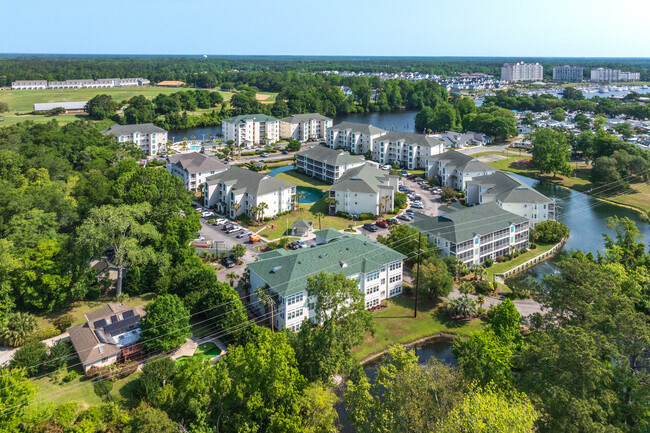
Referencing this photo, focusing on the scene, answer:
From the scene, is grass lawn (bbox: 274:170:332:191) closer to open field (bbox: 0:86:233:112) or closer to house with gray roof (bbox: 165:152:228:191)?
house with gray roof (bbox: 165:152:228:191)

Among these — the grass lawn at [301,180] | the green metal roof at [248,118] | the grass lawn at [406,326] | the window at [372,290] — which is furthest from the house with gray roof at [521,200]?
the green metal roof at [248,118]

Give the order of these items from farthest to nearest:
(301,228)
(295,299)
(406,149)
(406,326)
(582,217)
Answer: (406,149)
(582,217)
(301,228)
(406,326)
(295,299)

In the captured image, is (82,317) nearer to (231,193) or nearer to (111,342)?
(111,342)

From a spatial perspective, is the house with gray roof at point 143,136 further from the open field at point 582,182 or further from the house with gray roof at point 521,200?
the house with gray roof at point 521,200

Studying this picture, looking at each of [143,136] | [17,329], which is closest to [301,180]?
[143,136]

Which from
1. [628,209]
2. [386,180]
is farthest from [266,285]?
[628,209]

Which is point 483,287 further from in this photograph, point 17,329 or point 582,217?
point 17,329
